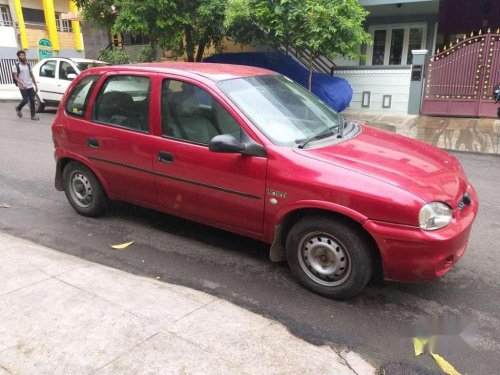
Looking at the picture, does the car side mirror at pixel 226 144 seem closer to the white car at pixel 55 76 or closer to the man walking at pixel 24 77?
the man walking at pixel 24 77

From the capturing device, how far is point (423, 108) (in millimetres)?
13430

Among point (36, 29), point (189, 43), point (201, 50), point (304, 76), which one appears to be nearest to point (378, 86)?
point (304, 76)

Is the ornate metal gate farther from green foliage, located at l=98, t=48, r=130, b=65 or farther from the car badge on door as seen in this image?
the car badge on door

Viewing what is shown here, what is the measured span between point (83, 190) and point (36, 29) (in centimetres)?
2901

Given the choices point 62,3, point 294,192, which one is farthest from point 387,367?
point 62,3

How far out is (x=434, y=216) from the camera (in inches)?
120

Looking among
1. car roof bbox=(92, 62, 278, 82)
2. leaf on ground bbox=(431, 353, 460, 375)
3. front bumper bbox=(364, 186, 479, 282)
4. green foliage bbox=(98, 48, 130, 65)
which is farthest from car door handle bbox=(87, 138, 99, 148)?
green foliage bbox=(98, 48, 130, 65)

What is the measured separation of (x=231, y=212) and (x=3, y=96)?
20227 millimetres

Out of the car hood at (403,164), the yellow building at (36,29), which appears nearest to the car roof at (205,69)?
the car hood at (403,164)

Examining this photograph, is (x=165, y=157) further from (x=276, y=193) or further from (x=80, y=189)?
(x=80, y=189)

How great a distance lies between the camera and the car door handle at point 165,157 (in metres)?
4.08

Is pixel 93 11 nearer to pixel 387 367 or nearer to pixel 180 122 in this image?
pixel 180 122

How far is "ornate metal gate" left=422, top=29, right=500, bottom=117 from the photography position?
12.1 m

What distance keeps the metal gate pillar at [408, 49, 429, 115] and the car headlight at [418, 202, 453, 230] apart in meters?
11.1
